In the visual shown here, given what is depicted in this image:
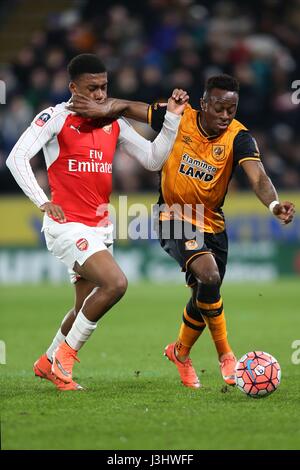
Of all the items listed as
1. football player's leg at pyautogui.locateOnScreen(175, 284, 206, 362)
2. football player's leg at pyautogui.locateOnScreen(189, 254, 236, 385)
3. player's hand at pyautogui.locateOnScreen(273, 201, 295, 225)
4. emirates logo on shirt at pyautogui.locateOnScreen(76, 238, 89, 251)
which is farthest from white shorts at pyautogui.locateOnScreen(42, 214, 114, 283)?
player's hand at pyautogui.locateOnScreen(273, 201, 295, 225)

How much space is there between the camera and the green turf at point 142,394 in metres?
5.36

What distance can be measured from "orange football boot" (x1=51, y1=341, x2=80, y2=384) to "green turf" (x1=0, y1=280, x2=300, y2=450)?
16 centimetres

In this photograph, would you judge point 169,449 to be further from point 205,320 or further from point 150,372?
point 150,372

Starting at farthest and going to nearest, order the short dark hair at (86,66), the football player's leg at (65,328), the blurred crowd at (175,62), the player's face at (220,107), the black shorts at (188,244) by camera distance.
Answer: the blurred crowd at (175,62) → the football player's leg at (65,328) → the black shorts at (188,244) → the player's face at (220,107) → the short dark hair at (86,66)

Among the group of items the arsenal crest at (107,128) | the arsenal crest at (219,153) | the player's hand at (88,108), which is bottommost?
the arsenal crest at (219,153)

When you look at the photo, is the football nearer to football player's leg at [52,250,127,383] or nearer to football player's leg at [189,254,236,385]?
football player's leg at [189,254,236,385]

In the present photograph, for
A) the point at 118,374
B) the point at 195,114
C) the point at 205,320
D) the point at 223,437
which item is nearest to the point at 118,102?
the point at 195,114

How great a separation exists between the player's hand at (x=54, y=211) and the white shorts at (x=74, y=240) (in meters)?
0.28

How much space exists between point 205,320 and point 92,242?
107 cm

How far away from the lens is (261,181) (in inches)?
284

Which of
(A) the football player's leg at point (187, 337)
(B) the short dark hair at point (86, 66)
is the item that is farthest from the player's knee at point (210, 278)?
(B) the short dark hair at point (86, 66)

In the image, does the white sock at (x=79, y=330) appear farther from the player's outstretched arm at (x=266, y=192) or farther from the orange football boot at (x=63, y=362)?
the player's outstretched arm at (x=266, y=192)

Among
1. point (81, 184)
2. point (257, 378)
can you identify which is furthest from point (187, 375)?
point (81, 184)

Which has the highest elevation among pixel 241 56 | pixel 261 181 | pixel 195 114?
pixel 241 56
